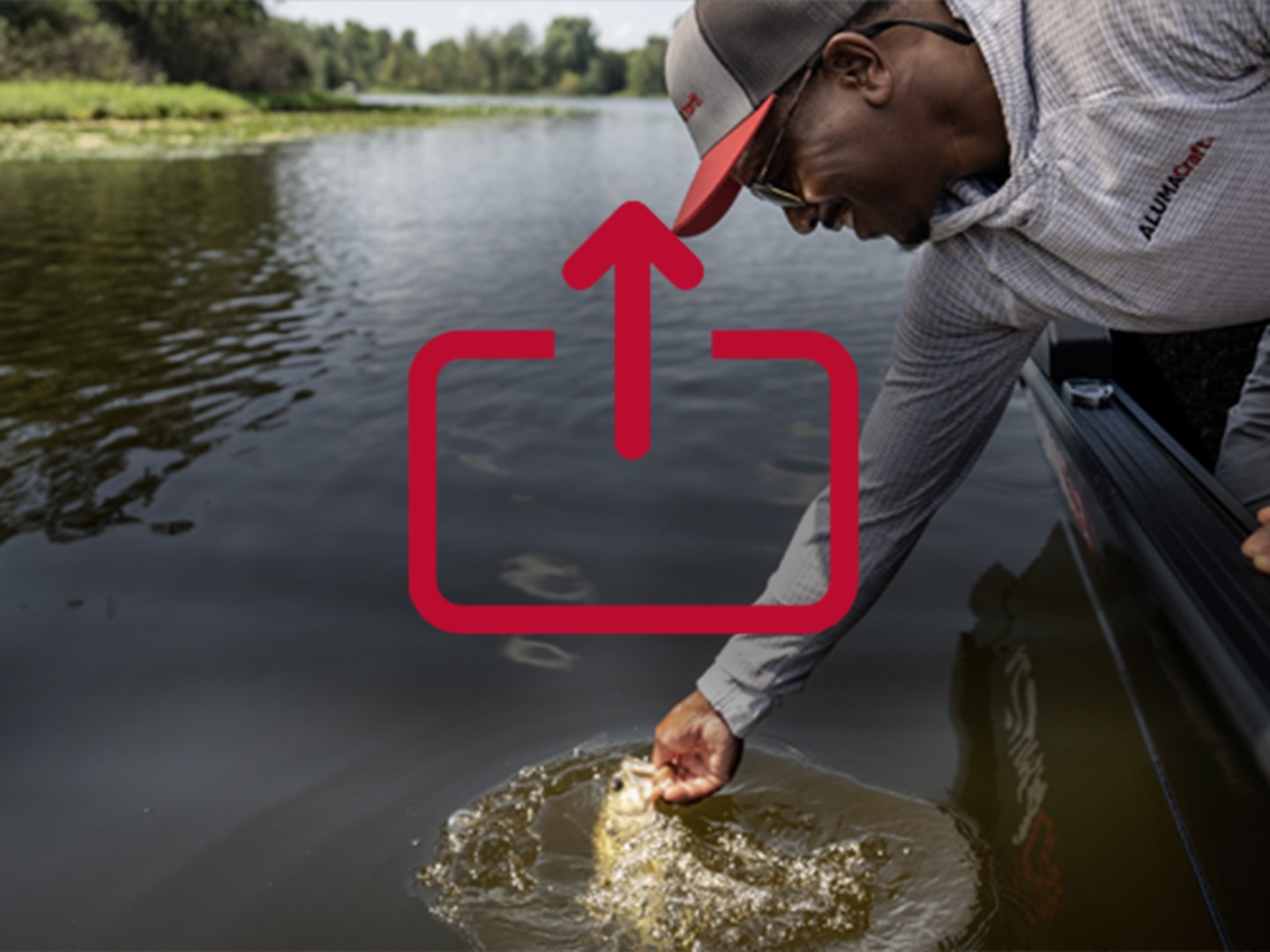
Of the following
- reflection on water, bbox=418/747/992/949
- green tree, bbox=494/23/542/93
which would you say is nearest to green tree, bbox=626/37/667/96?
green tree, bbox=494/23/542/93

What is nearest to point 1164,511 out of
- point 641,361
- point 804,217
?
point 804,217

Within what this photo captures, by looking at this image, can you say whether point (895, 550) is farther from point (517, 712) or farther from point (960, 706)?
point (517, 712)

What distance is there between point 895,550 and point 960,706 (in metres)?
0.99

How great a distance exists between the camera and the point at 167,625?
300 centimetres

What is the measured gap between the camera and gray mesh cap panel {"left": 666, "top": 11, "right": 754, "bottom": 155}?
4.75 ft

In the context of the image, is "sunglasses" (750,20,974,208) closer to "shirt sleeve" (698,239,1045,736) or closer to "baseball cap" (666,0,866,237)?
"baseball cap" (666,0,866,237)

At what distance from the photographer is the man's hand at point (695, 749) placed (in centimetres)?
192

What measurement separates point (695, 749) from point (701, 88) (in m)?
1.16

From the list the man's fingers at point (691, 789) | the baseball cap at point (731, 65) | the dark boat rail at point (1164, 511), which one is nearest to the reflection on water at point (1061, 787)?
the dark boat rail at point (1164, 511)

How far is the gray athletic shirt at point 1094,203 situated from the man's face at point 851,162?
0.06 m

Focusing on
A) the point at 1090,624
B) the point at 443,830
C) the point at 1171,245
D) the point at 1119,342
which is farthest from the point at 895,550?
the point at 1119,342

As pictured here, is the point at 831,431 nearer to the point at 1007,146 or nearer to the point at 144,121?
the point at 1007,146

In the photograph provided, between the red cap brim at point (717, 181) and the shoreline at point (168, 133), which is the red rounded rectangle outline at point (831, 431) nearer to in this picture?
the red cap brim at point (717, 181)

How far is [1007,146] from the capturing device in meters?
1.45
